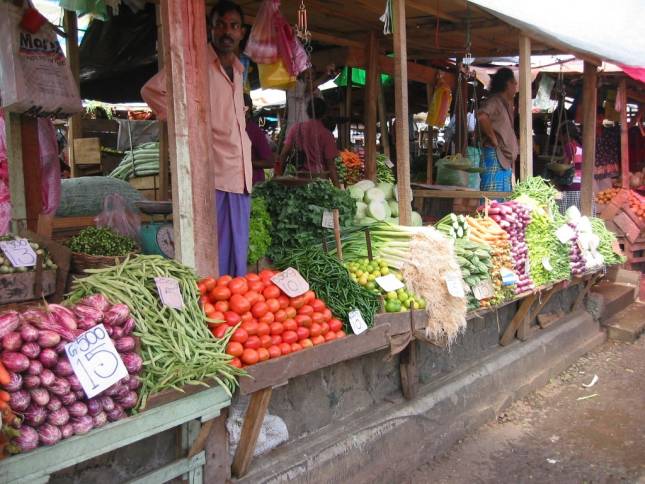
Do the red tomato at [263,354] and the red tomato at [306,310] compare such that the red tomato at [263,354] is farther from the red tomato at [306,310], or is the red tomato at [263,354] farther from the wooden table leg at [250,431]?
the red tomato at [306,310]

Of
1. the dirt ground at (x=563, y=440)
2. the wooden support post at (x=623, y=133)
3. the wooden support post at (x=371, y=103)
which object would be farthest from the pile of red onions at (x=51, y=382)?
the wooden support post at (x=623, y=133)

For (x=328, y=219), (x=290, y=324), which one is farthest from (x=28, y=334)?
(x=328, y=219)

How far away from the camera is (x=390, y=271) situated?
4.30 m

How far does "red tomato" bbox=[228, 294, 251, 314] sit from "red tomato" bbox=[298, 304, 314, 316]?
1.27 feet

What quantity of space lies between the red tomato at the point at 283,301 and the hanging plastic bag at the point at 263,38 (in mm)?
2010

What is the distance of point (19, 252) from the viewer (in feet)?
10.7

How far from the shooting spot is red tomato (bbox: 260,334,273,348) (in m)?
2.96

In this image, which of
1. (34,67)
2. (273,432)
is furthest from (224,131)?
(273,432)

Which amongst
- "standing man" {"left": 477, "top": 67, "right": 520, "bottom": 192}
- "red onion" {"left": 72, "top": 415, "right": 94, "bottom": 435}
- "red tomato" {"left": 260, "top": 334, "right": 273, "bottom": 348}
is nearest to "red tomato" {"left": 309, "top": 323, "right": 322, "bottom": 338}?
"red tomato" {"left": 260, "top": 334, "right": 273, "bottom": 348}

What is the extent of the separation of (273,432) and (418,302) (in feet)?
4.65

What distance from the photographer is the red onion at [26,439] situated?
197cm

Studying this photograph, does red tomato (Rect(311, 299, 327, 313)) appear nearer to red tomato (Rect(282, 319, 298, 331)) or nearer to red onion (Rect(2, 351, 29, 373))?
red tomato (Rect(282, 319, 298, 331))

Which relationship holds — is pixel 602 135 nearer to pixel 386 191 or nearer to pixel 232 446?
pixel 386 191

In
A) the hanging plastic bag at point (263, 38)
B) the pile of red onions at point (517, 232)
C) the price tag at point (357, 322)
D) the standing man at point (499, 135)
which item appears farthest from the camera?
the standing man at point (499, 135)
